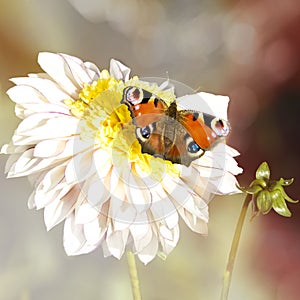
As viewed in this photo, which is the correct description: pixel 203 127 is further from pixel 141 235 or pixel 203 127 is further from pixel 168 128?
pixel 141 235

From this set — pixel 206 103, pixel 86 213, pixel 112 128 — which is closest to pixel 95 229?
pixel 86 213

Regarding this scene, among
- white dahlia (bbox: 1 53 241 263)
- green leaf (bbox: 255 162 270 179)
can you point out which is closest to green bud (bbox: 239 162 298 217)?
green leaf (bbox: 255 162 270 179)

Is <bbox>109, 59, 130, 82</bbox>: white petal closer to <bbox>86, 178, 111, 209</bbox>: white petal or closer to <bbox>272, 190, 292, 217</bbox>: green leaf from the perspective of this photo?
<bbox>86, 178, 111, 209</bbox>: white petal

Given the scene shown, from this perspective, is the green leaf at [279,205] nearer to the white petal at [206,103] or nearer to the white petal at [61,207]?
the white petal at [206,103]

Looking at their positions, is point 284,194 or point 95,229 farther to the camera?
point 284,194

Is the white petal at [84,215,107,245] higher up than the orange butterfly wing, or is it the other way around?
the orange butterfly wing

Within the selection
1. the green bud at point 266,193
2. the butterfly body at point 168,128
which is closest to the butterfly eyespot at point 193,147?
the butterfly body at point 168,128

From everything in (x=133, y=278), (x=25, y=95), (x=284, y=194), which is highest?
(x=25, y=95)

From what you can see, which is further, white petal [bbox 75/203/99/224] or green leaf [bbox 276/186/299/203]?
green leaf [bbox 276/186/299/203]
